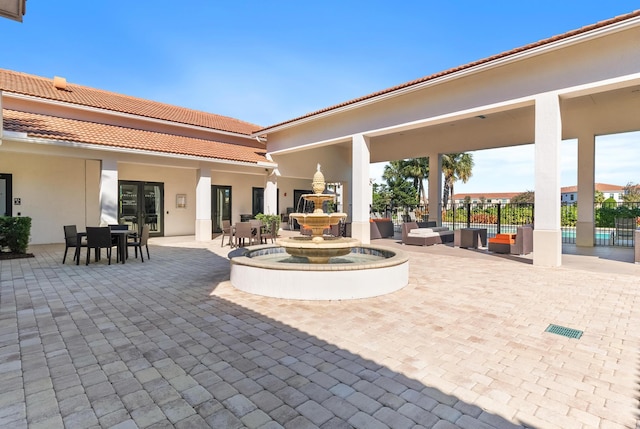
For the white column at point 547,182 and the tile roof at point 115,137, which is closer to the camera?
the white column at point 547,182

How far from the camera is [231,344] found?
3.76 metres

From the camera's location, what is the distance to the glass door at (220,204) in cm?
1756

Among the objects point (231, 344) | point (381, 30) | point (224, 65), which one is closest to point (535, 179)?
point (381, 30)

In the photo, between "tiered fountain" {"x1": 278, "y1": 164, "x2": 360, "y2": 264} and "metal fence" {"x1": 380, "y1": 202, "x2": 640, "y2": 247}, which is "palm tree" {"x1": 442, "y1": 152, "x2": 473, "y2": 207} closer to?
"metal fence" {"x1": 380, "y1": 202, "x2": 640, "y2": 247}

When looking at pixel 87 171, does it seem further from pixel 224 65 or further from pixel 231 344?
pixel 231 344

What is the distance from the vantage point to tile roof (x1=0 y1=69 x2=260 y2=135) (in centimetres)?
1287

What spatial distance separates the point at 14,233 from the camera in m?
9.62

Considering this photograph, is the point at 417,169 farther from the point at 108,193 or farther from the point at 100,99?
the point at 108,193

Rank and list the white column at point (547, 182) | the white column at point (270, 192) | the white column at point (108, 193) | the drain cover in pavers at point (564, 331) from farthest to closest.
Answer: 1. the white column at point (270, 192)
2. the white column at point (108, 193)
3. the white column at point (547, 182)
4. the drain cover in pavers at point (564, 331)

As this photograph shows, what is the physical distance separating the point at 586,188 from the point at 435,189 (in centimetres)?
602

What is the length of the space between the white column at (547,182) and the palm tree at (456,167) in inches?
1112

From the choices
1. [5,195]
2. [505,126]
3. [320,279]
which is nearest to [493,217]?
[505,126]

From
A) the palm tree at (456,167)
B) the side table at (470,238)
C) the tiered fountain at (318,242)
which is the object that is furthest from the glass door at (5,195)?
the palm tree at (456,167)

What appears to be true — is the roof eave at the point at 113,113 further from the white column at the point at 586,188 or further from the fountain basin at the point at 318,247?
the white column at the point at 586,188
